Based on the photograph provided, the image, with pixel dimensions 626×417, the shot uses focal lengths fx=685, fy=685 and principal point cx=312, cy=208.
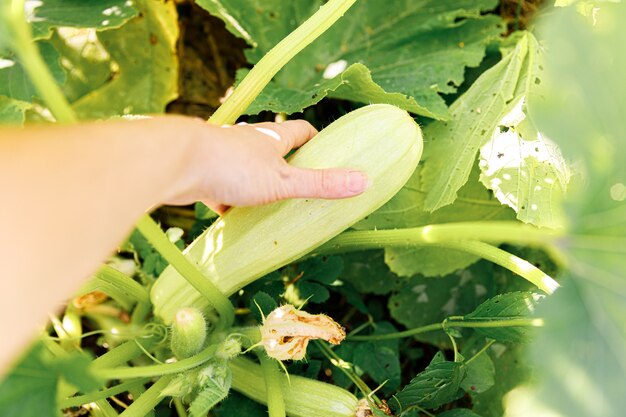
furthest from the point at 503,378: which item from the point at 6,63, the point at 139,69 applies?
the point at 6,63

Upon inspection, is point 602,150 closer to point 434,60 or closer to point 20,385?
point 20,385

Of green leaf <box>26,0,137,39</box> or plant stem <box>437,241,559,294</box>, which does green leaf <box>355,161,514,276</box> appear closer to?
plant stem <box>437,241,559,294</box>

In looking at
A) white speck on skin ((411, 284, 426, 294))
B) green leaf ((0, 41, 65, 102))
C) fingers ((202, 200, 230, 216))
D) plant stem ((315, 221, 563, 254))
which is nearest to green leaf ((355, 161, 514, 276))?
white speck on skin ((411, 284, 426, 294))

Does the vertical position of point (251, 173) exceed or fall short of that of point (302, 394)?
it exceeds it

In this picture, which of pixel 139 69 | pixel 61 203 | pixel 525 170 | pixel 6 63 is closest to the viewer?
pixel 61 203

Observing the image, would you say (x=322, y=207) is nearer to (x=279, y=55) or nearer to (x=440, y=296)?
(x=279, y=55)

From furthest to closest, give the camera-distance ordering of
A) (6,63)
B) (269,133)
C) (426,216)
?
(426,216) → (6,63) → (269,133)

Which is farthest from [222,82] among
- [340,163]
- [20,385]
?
[20,385]
